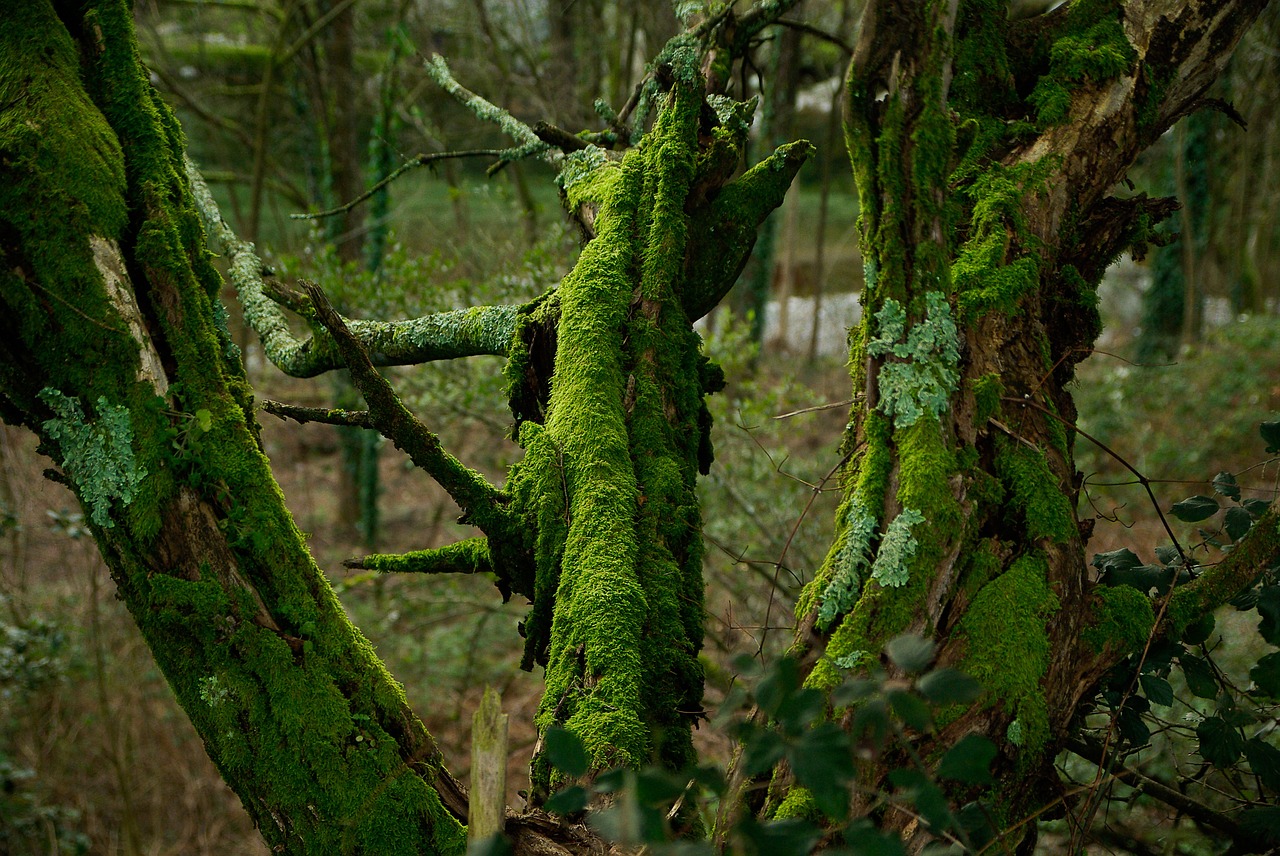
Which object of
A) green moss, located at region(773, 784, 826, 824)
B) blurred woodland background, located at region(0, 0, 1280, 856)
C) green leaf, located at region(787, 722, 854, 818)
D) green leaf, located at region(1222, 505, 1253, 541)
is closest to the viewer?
green leaf, located at region(787, 722, 854, 818)

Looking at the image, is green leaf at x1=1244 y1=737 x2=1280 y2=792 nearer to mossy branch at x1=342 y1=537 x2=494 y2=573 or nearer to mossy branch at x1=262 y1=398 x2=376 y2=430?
mossy branch at x1=342 y1=537 x2=494 y2=573

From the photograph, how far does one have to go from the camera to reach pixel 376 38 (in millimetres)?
13133

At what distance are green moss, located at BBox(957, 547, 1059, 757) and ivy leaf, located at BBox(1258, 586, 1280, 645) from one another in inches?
23.2

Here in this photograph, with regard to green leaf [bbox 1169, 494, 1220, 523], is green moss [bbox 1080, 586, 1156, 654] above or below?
below

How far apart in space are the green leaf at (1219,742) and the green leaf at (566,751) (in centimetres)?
175

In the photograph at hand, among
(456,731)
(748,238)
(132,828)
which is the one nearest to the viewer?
(748,238)

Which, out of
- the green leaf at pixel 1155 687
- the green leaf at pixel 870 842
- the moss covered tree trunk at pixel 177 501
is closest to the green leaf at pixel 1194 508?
the green leaf at pixel 1155 687

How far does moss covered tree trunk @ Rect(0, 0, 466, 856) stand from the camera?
68.2 inches

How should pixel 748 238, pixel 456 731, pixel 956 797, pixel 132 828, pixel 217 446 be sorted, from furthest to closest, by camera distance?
pixel 456 731, pixel 132 828, pixel 748 238, pixel 217 446, pixel 956 797

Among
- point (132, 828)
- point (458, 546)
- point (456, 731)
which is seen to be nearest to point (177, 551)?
point (458, 546)

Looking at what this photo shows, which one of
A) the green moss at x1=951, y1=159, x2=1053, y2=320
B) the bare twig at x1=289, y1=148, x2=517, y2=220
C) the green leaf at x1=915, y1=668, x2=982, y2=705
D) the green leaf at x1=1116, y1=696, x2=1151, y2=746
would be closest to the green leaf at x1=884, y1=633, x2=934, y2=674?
the green leaf at x1=915, y1=668, x2=982, y2=705

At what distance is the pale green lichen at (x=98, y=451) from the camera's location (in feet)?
5.72

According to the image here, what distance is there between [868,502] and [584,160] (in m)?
1.51

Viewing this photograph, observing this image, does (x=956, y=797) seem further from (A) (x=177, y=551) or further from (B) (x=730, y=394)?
(B) (x=730, y=394)
